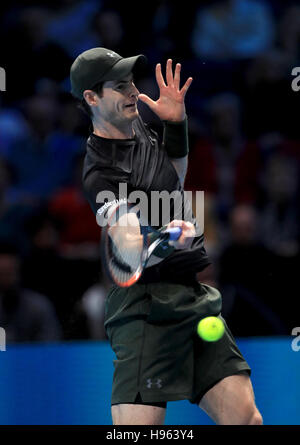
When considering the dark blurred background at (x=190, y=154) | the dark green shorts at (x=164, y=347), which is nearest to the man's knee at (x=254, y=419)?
the dark green shorts at (x=164, y=347)

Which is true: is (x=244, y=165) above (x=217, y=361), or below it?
above

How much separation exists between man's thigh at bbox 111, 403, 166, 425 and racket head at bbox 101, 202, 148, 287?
489 mm

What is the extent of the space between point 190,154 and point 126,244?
3435 mm

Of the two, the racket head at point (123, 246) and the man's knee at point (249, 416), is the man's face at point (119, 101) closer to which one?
the racket head at point (123, 246)

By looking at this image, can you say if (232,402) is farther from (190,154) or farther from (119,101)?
(190,154)

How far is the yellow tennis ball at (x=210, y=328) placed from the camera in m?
3.25

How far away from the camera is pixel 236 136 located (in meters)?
6.64

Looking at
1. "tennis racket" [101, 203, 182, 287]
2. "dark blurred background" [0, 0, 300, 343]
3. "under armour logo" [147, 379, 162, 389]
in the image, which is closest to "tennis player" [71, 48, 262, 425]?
"under armour logo" [147, 379, 162, 389]

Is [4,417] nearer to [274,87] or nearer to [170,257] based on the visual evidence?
[170,257]

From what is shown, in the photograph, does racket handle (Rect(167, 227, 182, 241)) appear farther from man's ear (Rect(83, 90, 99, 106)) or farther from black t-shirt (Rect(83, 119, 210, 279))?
man's ear (Rect(83, 90, 99, 106))

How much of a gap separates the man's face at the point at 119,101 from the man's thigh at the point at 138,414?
1.06 metres
